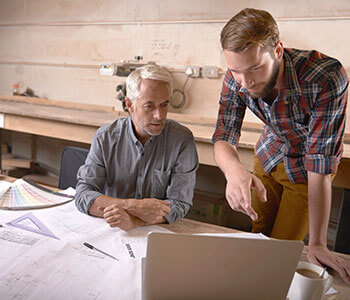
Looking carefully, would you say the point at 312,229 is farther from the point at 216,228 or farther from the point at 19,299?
the point at 19,299

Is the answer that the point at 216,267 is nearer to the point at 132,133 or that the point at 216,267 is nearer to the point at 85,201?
the point at 85,201

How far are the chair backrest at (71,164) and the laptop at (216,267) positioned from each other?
1105 mm

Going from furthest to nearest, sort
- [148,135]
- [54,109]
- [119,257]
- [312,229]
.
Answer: [54,109], [148,135], [312,229], [119,257]

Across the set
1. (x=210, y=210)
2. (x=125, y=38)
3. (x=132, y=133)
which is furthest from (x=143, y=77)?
(x=125, y=38)

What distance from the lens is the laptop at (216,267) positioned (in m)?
0.62

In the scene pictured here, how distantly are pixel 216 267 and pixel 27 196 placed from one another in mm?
926

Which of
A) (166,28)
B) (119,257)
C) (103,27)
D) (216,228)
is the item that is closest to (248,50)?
(216,228)

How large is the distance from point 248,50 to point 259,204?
81cm

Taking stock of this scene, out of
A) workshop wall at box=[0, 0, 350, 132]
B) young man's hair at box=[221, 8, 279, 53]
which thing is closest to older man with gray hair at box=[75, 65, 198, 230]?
young man's hair at box=[221, 8, 279, 53]

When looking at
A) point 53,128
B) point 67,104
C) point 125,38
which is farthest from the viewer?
point 125,38

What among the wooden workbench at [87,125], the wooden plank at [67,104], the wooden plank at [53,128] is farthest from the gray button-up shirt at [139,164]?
the wooden plank at [67,104]

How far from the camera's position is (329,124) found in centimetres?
110

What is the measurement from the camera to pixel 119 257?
37.1 inches

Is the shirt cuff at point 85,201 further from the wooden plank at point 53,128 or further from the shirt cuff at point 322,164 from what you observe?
the wooden plank at point 53,128
